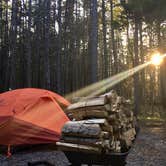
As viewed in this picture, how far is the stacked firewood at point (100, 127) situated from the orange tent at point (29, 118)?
2844mm

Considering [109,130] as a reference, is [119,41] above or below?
above

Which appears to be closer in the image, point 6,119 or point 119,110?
point 119,110

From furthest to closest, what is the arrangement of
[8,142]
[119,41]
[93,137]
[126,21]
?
[119,41] < [126,21] < [8,142] < [93,137]

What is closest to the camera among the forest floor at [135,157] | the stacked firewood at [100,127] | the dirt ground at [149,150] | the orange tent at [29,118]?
the stacked firewood at [100,127]

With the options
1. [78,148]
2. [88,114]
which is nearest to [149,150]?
[88,114]

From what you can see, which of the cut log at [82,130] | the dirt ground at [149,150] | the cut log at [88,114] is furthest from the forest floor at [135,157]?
the cut log at [82,130]

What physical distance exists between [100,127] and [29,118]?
399cm

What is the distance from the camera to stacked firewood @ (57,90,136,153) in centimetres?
462

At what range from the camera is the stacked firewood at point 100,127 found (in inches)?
182

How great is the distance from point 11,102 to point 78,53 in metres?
23.3

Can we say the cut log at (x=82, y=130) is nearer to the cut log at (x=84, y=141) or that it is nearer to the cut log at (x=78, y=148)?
the cut log at (x=84, y=141)

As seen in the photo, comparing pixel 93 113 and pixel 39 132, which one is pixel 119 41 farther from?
pixel 93 113

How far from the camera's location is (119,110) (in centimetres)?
529

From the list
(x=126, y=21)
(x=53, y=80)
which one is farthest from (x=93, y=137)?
(x=53, y=80)
